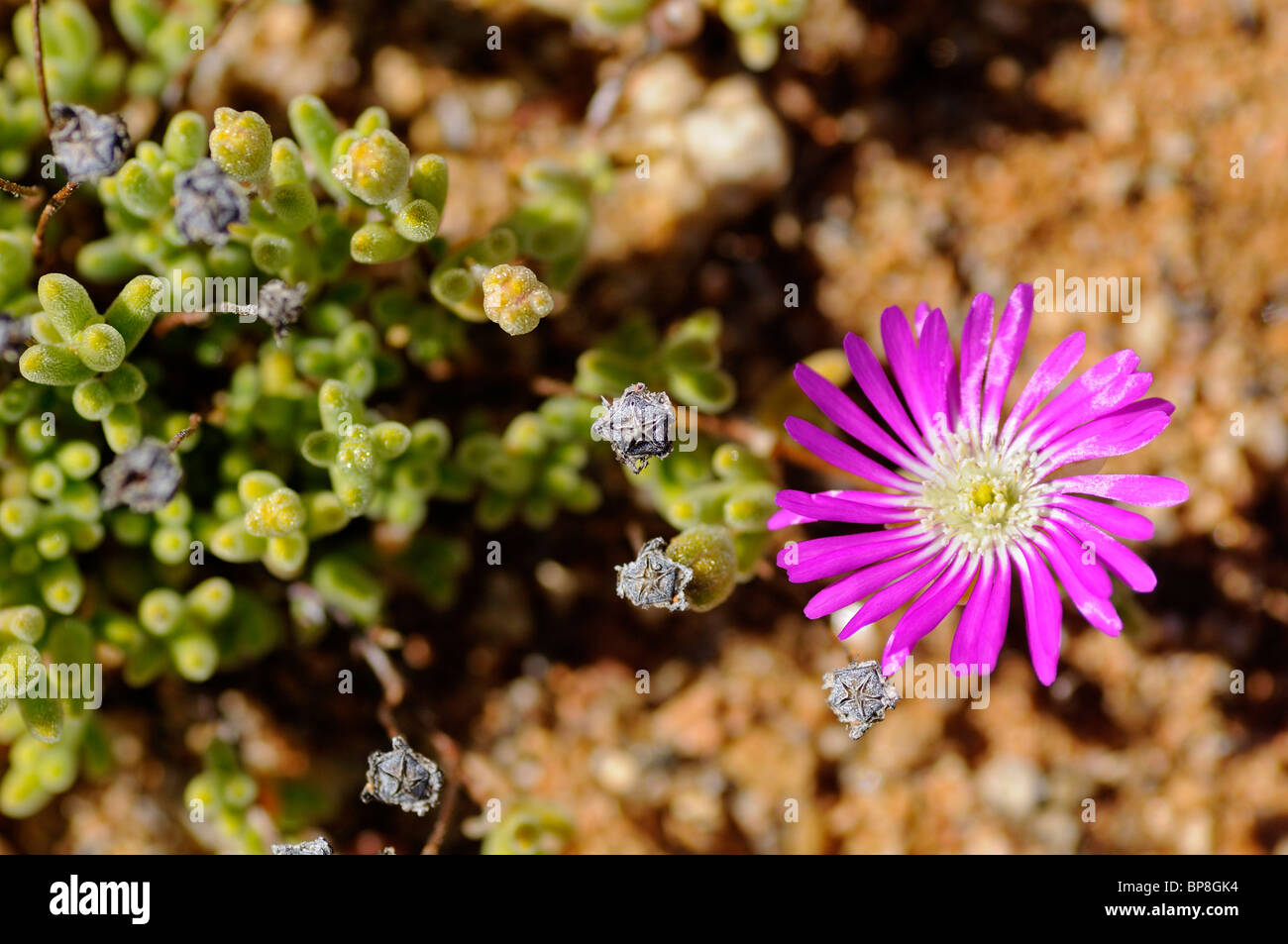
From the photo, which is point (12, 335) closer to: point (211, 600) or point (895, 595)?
point (211, 600)

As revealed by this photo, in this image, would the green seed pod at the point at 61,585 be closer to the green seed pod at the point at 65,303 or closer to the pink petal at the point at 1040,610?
the green seed pod at the point at 65,303

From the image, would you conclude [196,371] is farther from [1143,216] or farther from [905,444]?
[1143,216]

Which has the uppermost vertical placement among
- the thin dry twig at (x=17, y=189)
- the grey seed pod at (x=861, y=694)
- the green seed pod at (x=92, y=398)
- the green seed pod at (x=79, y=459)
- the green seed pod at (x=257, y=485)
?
the thin dry twig at (x=17, y=189)

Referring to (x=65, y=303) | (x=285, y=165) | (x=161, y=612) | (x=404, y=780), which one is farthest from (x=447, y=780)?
(x=285, y=165)

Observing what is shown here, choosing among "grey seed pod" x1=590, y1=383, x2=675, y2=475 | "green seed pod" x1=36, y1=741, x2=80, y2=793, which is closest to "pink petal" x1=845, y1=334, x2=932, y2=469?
"grey seed pod" x1=590, y1=383, x2=675, y2=475

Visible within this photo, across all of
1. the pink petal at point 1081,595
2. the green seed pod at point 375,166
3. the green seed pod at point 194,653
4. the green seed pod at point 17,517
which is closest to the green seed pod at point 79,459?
the green seed pod at point 17,517
